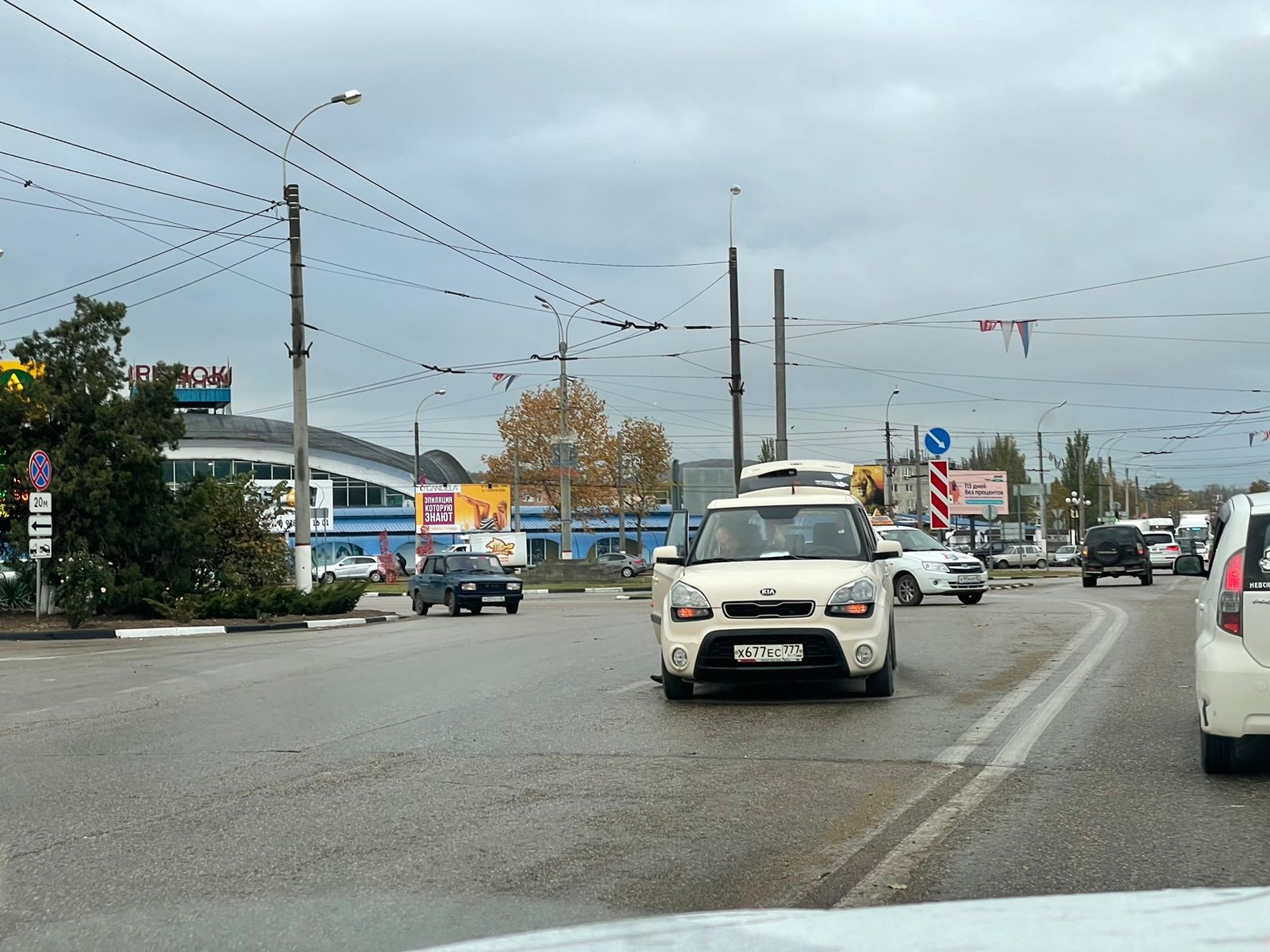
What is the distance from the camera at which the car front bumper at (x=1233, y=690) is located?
6855mm

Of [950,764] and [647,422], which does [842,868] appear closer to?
[950,764]

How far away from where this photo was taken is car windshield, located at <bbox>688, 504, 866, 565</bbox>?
11953 millimetres

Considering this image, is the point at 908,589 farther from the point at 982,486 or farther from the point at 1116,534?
the point at 982,486

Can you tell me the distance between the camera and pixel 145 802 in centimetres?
715

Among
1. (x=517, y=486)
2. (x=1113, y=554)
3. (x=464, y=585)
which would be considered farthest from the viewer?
(x=517, y=486)

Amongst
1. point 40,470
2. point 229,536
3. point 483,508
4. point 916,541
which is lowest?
point 916,541

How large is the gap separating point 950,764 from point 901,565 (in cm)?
2012

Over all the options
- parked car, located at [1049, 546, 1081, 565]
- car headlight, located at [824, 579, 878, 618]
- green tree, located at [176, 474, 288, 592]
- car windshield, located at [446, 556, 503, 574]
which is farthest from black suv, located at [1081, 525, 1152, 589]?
parked car, located at [1049, 546, 1081, 565]

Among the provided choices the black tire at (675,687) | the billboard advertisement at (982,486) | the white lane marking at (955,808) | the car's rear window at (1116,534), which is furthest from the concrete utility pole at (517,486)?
the white lane marking at (955,808)

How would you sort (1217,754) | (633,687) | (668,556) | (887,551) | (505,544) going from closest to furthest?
(1217,754) → (887,551) → (668,556) → (633,687) → (505,544)

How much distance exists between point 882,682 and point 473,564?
22896mm

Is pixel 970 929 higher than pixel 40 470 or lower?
lower

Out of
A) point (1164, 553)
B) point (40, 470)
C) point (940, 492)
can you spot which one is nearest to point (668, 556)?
point (40, 470)

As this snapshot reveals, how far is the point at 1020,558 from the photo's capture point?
7500 cm
